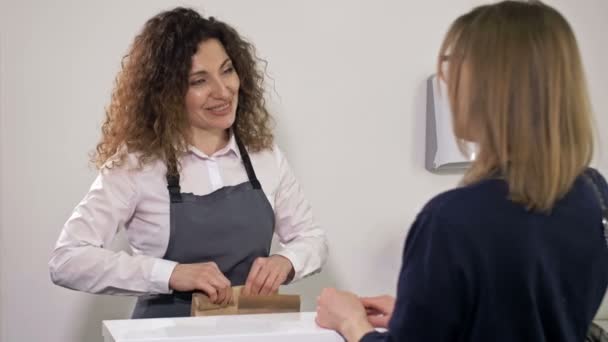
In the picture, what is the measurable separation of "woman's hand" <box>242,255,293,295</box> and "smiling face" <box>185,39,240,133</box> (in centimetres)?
33

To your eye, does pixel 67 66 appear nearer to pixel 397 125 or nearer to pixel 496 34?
pixel 397 125

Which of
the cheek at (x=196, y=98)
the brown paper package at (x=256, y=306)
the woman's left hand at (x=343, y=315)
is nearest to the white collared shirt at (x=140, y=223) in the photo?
the cheek at (x=196, y=98)

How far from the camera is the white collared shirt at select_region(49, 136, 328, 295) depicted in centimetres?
170

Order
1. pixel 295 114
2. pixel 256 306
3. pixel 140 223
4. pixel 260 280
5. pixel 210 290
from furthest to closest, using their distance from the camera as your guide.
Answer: pixel 295 114, pixel 140 223, pixel 260 280, pixel 210 290, pixel 256 306

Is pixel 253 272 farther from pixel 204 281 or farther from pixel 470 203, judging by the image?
pixel 470 203

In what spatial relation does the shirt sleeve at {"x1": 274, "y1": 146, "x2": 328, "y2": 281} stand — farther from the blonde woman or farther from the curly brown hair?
the blonde woman

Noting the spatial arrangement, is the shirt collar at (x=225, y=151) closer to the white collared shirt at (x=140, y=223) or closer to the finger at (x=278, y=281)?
the white collared shirt at (x=140, y=223)

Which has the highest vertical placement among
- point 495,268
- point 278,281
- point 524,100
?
point 524,100

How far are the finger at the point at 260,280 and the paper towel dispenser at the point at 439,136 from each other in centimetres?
90

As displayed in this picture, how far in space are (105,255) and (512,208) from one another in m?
1.06

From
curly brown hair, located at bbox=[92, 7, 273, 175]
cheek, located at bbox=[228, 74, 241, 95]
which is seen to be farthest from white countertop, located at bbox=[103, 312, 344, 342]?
cheek, located at bbox=[228, 74, 241, 95]

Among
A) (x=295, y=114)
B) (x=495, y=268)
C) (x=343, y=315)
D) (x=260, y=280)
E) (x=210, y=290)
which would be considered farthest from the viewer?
(x=295, y=114)

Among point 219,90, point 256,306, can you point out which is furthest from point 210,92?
point 256,306

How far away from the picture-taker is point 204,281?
162 cm
